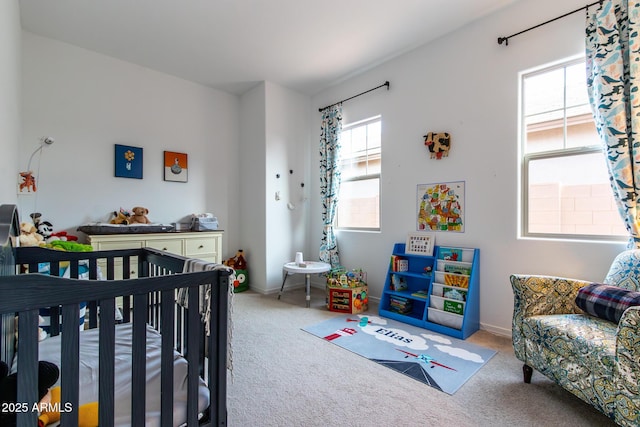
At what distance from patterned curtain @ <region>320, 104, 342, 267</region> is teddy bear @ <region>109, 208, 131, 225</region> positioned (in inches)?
87.9

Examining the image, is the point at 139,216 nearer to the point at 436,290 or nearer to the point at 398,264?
the point at 398,264

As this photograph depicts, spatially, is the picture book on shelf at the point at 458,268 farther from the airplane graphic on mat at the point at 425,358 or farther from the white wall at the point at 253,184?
the white wall at the point at 253,184

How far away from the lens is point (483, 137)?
262cm

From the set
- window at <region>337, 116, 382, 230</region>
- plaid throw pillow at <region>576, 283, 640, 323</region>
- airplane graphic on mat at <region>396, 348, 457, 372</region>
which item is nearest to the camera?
plaid throw pillow at <region>576, 283, 640, 323</region>

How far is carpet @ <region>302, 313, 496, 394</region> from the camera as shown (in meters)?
1.89

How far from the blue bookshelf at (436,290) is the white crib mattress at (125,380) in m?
2.16

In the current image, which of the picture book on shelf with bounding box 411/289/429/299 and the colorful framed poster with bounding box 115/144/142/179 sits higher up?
the colorful framed poster with bounding box 115/144/142/179

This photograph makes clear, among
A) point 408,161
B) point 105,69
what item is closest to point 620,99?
point 408,161

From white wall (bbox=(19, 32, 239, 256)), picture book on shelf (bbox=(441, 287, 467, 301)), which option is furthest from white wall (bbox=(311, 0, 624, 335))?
white wall (bbox=(19, 32, 239, 256))

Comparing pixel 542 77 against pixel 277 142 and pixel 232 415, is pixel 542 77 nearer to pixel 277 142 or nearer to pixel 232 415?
→ pixel 277 142

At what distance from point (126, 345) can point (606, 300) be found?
89.4 inches

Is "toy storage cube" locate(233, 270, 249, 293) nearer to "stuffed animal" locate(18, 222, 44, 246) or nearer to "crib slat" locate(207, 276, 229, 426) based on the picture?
"stuffed animal" locate(18, 222, 44, 246)

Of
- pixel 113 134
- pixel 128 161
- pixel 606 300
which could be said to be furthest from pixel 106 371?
pixel 113 134

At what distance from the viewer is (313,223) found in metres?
4.26
